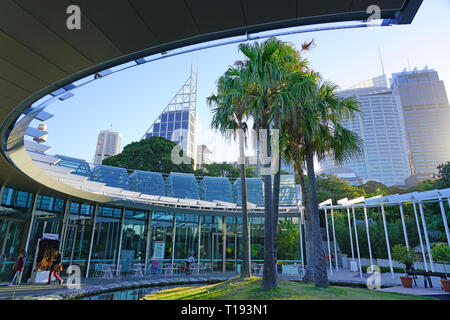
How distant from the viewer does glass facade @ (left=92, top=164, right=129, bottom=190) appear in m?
19.4

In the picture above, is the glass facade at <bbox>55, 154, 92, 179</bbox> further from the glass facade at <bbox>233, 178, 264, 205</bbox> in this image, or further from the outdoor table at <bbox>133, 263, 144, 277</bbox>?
the glass facade at <bbox>233, 178, 264, 205</bbox>

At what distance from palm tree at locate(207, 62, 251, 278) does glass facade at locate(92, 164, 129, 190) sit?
11125 millimetres

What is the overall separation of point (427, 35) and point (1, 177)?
1118 cm

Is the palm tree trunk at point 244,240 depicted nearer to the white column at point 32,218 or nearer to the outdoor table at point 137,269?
the outdoor table at point 137,269

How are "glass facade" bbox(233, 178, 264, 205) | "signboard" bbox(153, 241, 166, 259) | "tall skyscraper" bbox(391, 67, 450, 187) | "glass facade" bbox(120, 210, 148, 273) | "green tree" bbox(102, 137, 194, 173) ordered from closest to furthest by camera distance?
"glass facade" bbox(120, 210, 148, 273), "signboard" bbox(153, 241, 166, 259), "glass facade" bbox(233, 178, 264, 205), "green tree" bbox(102, 137, 194, 173), "tall skyscraper" bbox(391, 67, 450, 187)

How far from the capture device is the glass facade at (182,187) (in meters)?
21.5

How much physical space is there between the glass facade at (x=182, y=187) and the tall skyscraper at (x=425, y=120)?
96797 millimetres

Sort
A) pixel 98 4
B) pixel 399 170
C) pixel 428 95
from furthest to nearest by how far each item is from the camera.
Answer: pixel 428 95
pixel 399 170
pixel 98 4

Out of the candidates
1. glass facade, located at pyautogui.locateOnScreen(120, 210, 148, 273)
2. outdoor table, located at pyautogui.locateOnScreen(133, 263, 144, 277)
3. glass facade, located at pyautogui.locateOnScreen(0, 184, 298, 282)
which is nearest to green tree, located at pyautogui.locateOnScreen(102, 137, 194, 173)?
glass facade, located at pyautogui.locateOnScreen(0, 184, 298, 282)

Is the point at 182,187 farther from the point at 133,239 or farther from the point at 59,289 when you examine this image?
the point at 59,289

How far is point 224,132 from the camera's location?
10.4 m

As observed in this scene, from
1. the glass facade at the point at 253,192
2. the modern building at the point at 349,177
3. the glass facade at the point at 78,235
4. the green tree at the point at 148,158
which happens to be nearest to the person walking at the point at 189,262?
the glass facade at the point at 78,235
